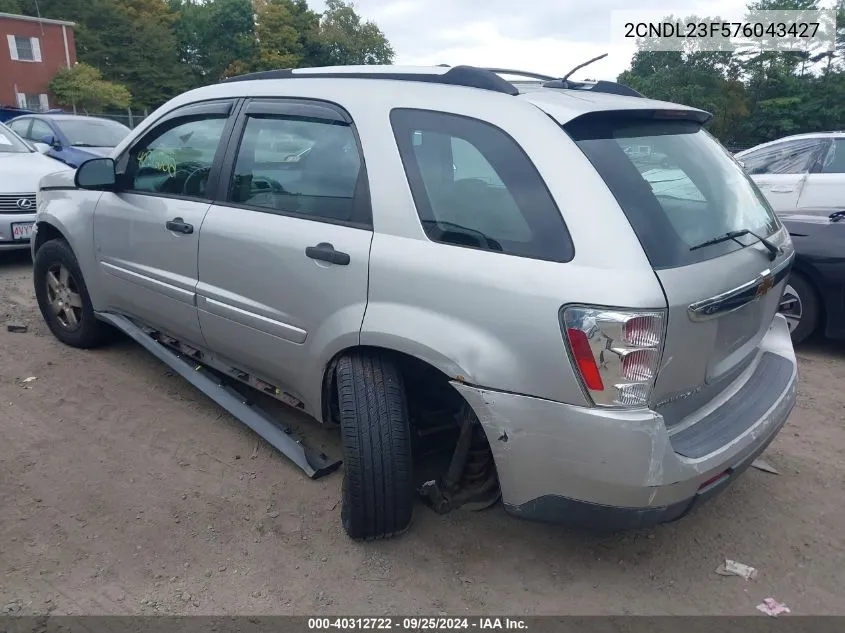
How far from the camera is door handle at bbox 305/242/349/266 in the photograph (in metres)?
2.63

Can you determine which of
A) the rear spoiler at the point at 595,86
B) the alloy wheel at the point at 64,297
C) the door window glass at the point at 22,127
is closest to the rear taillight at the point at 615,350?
the rear spoiler at the point at 595,86

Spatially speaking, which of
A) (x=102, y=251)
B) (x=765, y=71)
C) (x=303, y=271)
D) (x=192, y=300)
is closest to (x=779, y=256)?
(x=303, y=271)

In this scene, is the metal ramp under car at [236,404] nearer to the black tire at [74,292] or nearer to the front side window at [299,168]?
the black tire at [74,292]

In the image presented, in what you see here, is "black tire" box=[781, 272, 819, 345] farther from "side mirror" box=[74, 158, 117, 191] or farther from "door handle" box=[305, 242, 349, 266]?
"side mirror" box=[74, 158, 117, 191]

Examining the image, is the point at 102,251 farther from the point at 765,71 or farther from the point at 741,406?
the point at 765,71

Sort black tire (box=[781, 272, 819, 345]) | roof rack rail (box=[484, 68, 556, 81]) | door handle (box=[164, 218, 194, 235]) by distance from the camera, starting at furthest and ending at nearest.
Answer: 1. black tire (box=[781, 272, 819, 345])
2. door handle (box=[164, 218, 194, 235])
3. roof rack rail (box=[484, 68, 556, 81])

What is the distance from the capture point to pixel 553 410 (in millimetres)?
2143

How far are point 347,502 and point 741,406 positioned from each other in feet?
5.11

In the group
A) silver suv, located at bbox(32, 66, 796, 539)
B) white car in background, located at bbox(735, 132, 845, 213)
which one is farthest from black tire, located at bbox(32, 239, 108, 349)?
white car in background, located at bbox(735, 132, 845, 213)

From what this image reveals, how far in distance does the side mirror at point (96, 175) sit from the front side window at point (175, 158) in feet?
0.28

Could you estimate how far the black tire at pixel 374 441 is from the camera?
8.40 ft

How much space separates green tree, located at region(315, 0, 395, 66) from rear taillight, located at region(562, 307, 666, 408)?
6490 cm

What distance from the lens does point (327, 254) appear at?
268 cm

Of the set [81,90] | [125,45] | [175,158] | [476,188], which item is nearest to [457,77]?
[476,188]
